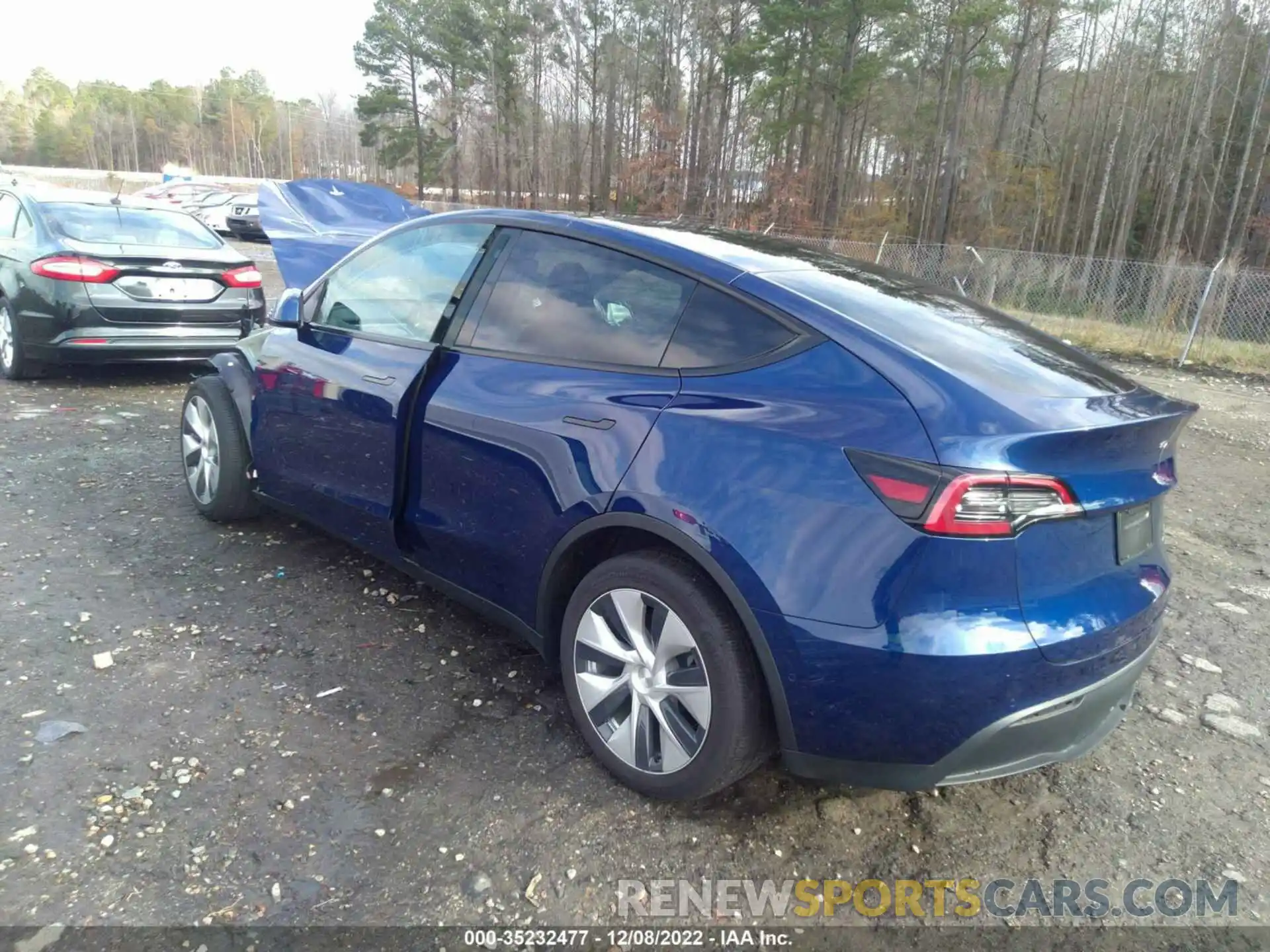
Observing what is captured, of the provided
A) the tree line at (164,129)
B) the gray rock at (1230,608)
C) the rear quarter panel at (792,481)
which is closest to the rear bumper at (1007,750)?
the rear quarter panel at (792,481)

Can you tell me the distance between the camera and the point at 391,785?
2492 mm

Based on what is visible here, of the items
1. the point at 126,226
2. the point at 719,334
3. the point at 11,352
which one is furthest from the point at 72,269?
the point at 719,334

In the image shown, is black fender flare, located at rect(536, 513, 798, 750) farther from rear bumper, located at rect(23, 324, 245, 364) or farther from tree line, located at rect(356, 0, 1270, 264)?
tree line, located at rect(356, 0, 1270, 264)

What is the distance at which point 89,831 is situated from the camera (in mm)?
2234

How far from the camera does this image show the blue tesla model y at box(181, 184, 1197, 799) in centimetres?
192

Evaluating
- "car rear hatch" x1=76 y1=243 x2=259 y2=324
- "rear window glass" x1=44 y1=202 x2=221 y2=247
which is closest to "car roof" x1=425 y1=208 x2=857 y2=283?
"car rear hatch" x1=76 y1=243 x2=259 y2=324

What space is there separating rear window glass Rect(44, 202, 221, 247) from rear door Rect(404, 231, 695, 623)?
5341 millimetres

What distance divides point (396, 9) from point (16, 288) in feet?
151

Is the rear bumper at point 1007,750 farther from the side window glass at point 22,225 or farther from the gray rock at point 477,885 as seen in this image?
the side window glass at point 22,225

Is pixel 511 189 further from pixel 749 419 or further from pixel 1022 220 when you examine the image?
pixel 749 419

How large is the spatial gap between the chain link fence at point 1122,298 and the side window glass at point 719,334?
9.00 metres

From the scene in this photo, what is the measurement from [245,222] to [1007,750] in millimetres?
27366

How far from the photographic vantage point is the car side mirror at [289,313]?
379cm

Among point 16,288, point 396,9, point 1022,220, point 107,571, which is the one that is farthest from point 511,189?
point 107,571
